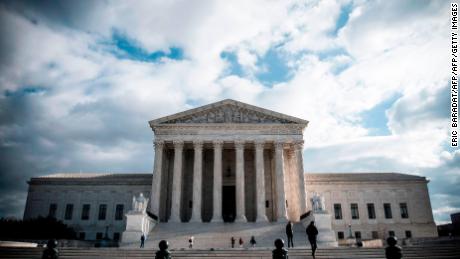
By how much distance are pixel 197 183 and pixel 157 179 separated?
14.2 feet

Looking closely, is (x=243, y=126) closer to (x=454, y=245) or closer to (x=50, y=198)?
(x=454, y=245)

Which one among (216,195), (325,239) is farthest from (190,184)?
(325,239)

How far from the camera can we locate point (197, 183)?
3869 centimetres

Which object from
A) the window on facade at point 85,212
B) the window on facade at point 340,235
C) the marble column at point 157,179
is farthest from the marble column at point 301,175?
the window on facade at point 85,212

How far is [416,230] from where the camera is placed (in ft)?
158

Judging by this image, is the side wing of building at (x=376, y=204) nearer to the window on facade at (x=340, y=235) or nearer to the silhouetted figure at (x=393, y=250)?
the window on facade at (x=340, y=235)

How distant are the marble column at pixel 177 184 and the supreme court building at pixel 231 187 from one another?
0.34 ft

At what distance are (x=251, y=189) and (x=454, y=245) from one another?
24160mm

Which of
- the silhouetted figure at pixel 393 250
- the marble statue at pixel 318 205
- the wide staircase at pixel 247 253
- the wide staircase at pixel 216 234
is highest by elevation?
the marble statue at pixel 318 205

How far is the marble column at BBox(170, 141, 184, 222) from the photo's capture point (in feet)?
122

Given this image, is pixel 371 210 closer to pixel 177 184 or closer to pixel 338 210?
pixel 338 210

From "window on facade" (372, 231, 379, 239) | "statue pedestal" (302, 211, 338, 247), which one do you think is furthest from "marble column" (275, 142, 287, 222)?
"window on facade" (372, 231, 379, 239)

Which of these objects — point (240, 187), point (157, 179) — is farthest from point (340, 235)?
point (157, 179)

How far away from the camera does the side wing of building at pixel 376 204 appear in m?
48.4
